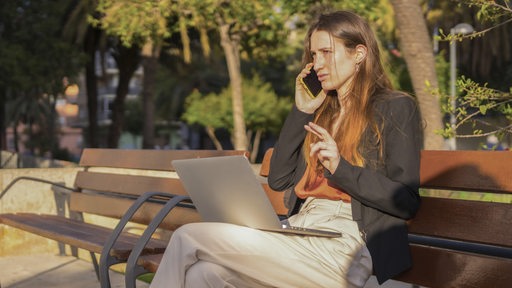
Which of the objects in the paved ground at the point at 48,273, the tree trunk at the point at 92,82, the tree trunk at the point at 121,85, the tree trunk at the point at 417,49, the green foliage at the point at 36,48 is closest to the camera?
the paved ground at the point at 48,273

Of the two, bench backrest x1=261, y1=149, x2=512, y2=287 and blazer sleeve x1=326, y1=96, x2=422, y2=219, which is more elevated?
blazer sleeve x1=326, y1=96, x2=422, y2=219

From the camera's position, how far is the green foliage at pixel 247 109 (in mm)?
41656

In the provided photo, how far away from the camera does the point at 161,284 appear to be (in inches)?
119

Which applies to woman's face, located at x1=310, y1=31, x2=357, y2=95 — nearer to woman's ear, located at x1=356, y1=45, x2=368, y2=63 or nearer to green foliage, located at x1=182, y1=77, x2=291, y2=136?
woman's ear, located at x1=356, y1=45, x2=368, y2=63

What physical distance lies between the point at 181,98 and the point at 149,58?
30.8 meters

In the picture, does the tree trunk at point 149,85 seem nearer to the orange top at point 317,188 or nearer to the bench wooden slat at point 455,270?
the orange top at point 317,188

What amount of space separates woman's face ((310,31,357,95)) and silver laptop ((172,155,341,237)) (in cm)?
56

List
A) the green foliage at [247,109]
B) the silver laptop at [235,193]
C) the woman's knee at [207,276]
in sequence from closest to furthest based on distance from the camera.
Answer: the woman's knee at [207,276] < the silver laptop at [235,193] < the green foliage at [247,109]

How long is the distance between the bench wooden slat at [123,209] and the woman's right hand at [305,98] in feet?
4.34

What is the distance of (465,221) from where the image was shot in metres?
3.28

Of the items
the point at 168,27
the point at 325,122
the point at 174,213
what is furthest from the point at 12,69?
the point at 325,122

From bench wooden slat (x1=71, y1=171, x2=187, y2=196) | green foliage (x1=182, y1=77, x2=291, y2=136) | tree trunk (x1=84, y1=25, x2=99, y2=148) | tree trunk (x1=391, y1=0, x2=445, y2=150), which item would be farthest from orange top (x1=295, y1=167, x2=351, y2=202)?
green foliage (x1=182, y1=77, x2=291, y2=136)

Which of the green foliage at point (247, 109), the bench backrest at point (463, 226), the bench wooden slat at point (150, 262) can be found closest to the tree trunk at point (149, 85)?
the green foliage at point (247, 109)

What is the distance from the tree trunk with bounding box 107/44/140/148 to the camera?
3117cm
